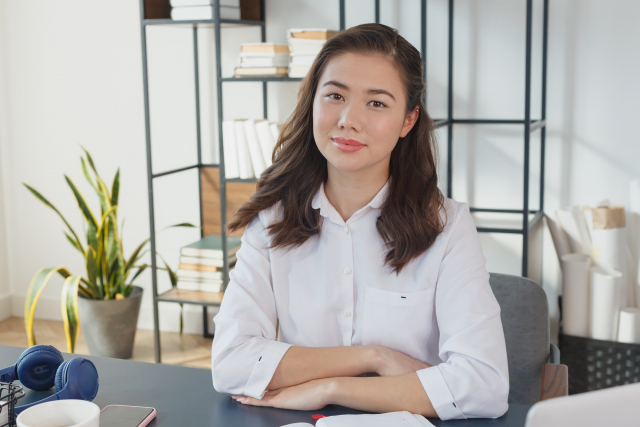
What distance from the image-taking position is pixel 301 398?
115cm

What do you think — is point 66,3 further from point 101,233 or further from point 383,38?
point 383,38

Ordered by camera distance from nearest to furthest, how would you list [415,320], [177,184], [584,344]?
[415,320], [584,344], [177,184]

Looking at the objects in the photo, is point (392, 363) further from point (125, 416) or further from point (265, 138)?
point (265, 138)

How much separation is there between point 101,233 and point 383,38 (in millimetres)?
2155

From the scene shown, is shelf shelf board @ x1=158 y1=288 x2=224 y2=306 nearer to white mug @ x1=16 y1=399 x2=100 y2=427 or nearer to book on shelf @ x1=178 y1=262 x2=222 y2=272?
book on shelf @ x1=178 y1=262 x2=222 y2=272

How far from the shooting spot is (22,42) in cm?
364

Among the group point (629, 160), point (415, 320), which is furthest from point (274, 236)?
point (629, 160)

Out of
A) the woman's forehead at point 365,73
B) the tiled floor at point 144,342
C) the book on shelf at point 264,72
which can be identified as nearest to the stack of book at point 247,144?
the book on shelf at point 264,72

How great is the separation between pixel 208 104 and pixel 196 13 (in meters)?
0.70

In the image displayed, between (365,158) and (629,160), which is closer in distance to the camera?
(365,158)

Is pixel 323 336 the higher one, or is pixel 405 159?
pixel 405 159

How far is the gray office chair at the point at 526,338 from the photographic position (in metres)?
1.63

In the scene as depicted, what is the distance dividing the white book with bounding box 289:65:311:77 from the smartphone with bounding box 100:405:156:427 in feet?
5.99

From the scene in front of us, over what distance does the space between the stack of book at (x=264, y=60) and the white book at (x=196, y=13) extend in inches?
6.5
